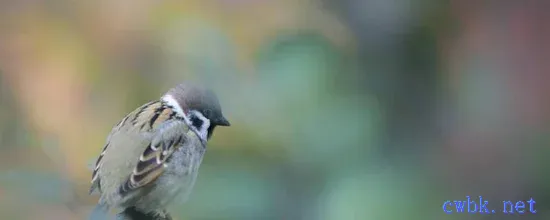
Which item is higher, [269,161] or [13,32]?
[13,32]

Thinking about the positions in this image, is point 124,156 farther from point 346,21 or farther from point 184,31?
point 346,21

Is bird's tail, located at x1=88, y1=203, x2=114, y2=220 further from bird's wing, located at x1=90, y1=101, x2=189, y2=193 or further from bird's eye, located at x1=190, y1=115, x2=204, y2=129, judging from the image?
bird's eye, located at x1=190, y1=115, x2=204, y2=129

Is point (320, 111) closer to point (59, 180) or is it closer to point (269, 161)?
point (269, 161)

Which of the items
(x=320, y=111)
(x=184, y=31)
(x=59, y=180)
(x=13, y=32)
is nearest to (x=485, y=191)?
(x=320, y=111)

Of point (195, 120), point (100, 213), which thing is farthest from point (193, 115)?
point (100, 213)

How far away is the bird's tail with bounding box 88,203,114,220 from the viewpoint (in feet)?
3.57

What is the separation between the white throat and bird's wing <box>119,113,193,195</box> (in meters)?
0.01

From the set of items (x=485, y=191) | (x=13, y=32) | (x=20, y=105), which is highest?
(x=13, y=32)

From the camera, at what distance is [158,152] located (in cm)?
109

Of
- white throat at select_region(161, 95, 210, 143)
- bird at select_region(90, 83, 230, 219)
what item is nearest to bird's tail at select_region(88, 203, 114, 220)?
bird at select_region(90, 83, 230, 219)

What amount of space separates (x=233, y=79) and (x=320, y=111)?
0.16 meters

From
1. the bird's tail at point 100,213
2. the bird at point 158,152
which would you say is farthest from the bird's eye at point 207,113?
the bird's tail at point 100,213

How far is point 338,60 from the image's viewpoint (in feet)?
3.76

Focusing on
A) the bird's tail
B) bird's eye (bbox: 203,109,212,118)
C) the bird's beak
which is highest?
bird's eye (bbox: 203,109,212,118)
